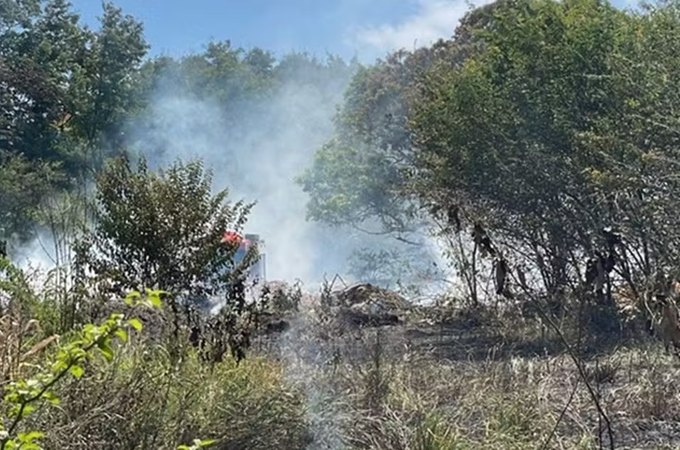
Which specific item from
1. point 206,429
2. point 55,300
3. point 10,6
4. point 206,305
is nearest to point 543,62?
point 206,305

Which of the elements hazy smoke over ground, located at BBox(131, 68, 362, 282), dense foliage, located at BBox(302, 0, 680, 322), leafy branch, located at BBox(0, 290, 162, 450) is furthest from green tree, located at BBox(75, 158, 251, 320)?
hazy smoke over ground, located at BBox(131, 68, 362, 282)

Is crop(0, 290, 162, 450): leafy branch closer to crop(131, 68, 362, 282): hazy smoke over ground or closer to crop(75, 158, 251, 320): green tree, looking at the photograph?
crop(75, 158, 251, 320): green tree

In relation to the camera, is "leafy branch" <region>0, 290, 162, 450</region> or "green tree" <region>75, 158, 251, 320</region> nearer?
"leafy branch" <region>0, 290, 162, 450</region>

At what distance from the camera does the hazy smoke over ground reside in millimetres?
32188

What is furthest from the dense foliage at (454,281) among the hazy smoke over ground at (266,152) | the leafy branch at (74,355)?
the hazy smoke over ground at (266,152)

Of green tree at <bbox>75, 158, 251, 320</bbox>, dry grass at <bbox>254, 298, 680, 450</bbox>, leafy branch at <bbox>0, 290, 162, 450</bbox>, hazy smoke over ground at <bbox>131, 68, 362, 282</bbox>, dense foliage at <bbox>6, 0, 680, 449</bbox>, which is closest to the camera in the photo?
leafy branch at <bbox>0, 290, 162, 450</bbox>

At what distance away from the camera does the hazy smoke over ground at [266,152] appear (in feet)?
106

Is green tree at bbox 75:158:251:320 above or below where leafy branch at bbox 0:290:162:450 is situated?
above

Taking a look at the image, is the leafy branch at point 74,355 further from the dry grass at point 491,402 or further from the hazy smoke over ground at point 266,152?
the hazy smoke over ground at point 266,152

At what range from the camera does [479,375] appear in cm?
719

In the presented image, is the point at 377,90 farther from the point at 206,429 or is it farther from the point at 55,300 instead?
the point at 206,429

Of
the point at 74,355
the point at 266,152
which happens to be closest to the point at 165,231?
the point at 74,355

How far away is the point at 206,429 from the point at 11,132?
21814 millimetres

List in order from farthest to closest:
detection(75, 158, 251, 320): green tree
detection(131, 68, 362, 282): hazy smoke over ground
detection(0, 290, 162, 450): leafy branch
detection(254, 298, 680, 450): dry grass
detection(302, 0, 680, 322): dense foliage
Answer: detection(131, 68, 362, 282): hazy smoke over ground
detection(75, 158, 251, 320): green tree
detection(302, 0, 680, 322): dense foliage
detection(254, 298, 680, 450): dry grass
detection(0, 290, 162, 450): leafy branch
